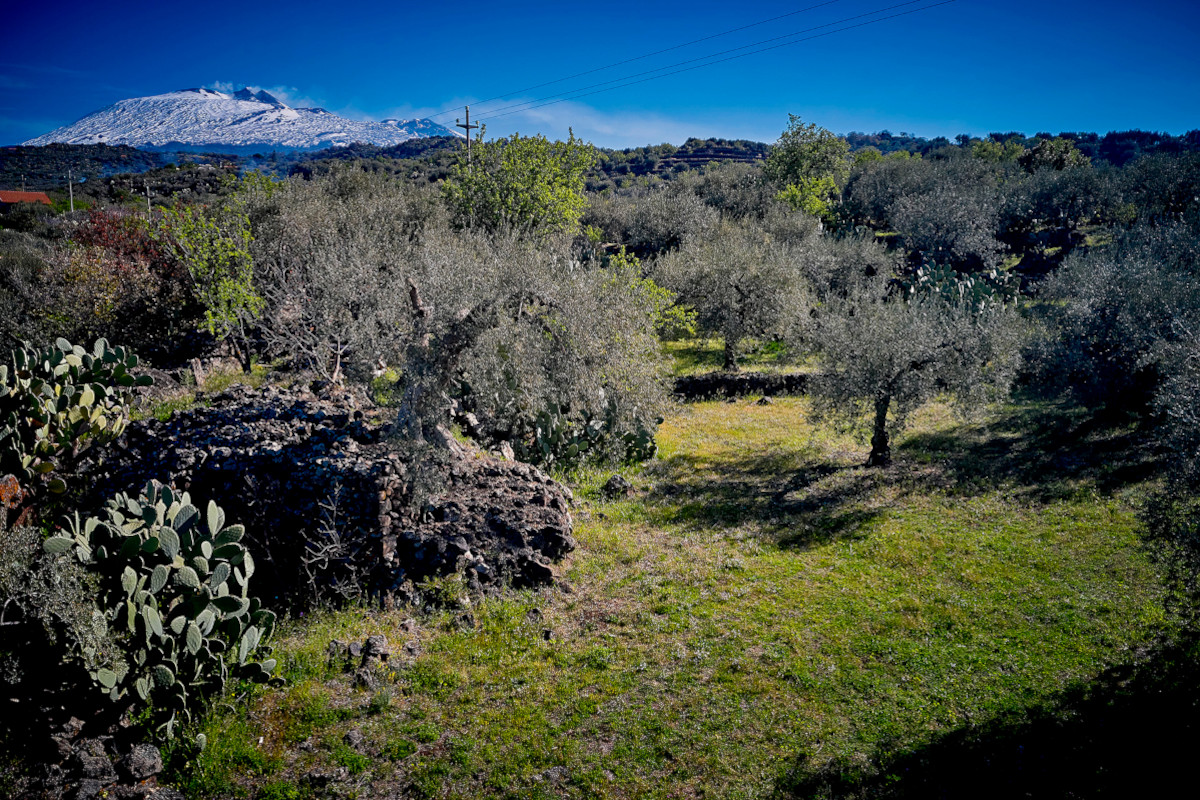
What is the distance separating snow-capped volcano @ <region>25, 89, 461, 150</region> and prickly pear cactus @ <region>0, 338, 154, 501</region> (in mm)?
96121

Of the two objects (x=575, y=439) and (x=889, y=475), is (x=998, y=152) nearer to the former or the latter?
(x=889, y=475)

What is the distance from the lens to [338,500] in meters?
9.90

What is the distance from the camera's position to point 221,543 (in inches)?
294

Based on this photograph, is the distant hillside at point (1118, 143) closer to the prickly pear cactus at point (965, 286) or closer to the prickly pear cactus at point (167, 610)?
the prickly pear cactus at point (965, 286)

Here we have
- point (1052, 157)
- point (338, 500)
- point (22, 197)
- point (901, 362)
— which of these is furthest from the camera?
point (1052, 157)

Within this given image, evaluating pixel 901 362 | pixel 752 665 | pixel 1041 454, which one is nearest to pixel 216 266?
pixel 752 665

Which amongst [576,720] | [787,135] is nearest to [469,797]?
[576,720]

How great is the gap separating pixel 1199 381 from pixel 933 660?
21.9 ft

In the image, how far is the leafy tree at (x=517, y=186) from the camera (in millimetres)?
31594

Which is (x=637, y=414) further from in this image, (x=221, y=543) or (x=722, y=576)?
(x=221, y=543)

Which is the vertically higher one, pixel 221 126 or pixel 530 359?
pixel 221 126

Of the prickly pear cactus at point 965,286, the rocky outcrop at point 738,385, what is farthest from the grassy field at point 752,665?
the prickly pear cactus at point 965,286

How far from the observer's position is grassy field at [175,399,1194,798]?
258 inches

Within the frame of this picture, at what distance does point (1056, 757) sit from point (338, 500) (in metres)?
10.6
